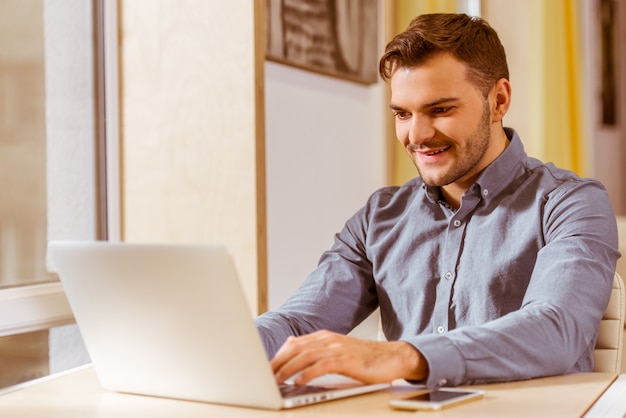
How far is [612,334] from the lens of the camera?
1.41 metres

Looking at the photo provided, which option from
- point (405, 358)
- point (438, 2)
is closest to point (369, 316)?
point (405, 358)

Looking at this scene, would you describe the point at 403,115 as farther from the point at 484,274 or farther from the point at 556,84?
the point at 556,84

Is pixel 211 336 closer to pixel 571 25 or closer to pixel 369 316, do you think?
pixel 369 316

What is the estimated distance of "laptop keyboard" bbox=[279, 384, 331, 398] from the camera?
40.0 inches

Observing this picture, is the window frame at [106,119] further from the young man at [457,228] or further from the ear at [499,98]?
the ear at [499,98]

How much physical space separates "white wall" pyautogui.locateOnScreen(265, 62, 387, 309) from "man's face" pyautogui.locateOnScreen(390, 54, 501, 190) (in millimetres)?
923

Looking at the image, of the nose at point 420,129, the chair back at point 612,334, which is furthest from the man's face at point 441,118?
the chair back at point 612,334

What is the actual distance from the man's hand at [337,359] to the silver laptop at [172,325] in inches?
1.1

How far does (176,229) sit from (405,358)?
125 centimetres

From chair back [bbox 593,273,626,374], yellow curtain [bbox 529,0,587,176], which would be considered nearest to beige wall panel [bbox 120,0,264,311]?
chair back [bbox 593,273,626,374]

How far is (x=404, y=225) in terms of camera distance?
1.68 m

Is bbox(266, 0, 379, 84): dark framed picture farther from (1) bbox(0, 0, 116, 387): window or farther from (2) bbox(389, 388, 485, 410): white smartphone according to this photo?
(2) bbox(389, 388, 485, 410): white smartphone

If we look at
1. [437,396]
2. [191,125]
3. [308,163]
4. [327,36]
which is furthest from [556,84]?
[437,396]

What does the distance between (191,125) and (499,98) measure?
852mm
